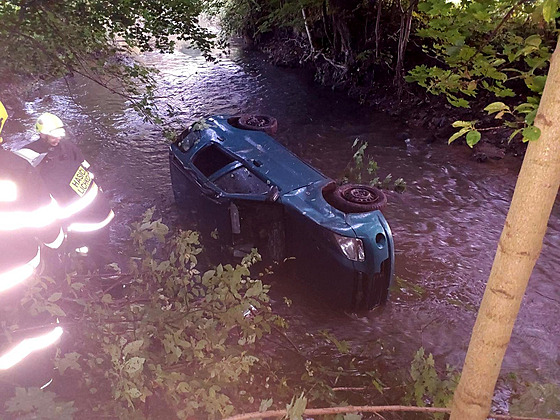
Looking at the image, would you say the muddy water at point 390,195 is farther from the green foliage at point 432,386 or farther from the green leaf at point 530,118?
the green leaf at point 530,118

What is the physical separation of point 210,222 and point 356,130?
22.6 feet

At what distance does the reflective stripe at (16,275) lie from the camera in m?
2.85

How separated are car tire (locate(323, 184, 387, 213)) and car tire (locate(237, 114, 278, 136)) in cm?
169

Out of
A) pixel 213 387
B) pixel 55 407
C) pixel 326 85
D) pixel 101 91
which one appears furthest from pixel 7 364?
pixel 326 85

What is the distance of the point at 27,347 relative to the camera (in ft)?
9.85

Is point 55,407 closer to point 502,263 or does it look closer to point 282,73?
point 502,263

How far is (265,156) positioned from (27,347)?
3.25m

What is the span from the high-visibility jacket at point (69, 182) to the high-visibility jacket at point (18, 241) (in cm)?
117

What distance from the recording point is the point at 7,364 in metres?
2.92

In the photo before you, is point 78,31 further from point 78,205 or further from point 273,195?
point 273,195

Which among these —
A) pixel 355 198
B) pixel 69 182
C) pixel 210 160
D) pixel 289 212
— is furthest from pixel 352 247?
pixel 69 182

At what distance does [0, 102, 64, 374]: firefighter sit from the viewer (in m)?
2.85

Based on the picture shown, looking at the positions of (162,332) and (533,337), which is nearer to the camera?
(162,332)

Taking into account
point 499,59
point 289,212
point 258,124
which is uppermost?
point 499,59
